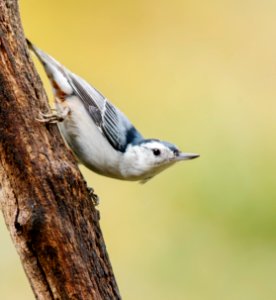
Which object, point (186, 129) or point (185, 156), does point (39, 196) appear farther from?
point (186, 129)

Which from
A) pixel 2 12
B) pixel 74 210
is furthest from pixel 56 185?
pixel 2 12

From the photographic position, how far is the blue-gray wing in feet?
8.17

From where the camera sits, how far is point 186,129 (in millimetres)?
3064

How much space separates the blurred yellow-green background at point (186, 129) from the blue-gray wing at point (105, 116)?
0.36m

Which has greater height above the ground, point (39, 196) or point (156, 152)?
point (156, 152)

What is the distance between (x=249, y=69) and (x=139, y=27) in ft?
1.79

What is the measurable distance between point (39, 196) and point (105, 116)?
706mm

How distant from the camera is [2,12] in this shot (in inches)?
77.9

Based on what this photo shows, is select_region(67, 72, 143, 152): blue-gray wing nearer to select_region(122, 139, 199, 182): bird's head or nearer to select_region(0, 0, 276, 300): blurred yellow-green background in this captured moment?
select_region(122, 139, 199, 182): bird's head

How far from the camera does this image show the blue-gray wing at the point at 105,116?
2490 millimetres

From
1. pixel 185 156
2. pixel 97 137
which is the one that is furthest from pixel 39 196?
pixel 185 156

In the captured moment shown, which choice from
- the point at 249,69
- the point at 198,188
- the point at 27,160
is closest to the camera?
the point at 27,160

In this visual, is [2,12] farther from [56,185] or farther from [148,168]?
[148,168]

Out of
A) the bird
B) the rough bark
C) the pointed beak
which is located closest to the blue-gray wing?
the bird
